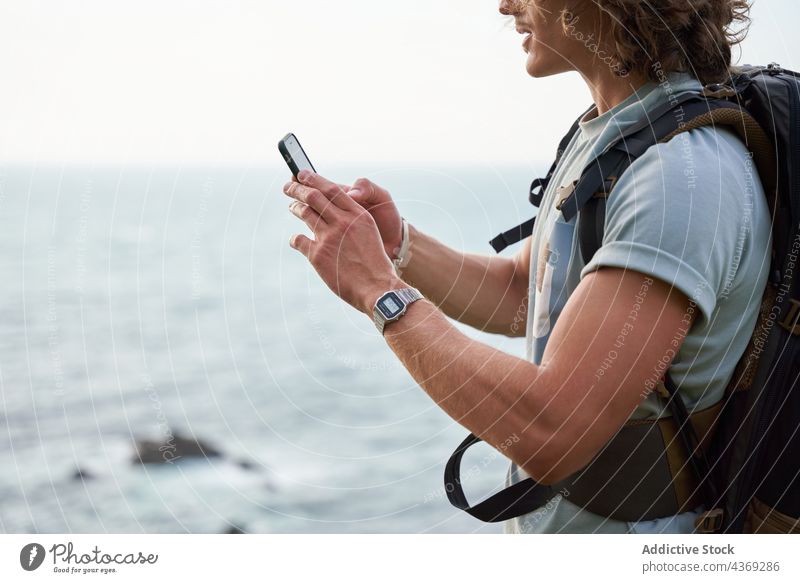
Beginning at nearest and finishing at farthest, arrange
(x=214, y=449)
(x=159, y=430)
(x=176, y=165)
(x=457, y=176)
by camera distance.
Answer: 1. (x=176, y=165)
2. (x=457, y=176)
3. (x=159, y=430)
4. (x=214, y=449)

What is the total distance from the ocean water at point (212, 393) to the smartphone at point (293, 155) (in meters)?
0.26

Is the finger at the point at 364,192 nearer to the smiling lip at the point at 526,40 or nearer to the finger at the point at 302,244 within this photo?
the finger at the point at 302,244

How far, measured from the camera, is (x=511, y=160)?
159cm

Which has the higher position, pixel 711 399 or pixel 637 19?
pixel 637 19

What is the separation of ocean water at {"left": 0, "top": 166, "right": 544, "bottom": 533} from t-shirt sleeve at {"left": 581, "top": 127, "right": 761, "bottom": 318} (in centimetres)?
49

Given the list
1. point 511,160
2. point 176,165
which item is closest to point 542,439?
point 511,160

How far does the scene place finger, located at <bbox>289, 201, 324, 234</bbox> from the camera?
3.87 ft

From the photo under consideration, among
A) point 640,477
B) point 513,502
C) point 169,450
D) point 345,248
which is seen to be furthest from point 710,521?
point 169,450

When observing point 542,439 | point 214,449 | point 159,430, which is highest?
point 542,439

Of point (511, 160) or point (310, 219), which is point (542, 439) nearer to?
point (310, 219)

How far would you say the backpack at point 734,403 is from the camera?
40.1 inches

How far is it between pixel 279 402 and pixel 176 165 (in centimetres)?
395

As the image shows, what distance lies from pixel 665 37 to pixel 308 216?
21.2 inches

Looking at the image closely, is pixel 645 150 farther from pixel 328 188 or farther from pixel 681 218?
pixel 328 188
